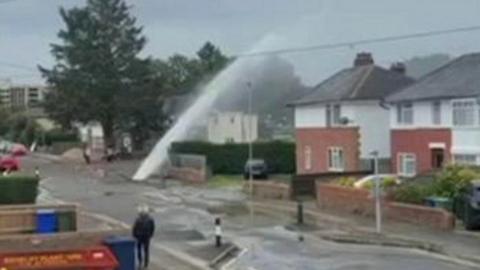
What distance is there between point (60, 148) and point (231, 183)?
1945 inches

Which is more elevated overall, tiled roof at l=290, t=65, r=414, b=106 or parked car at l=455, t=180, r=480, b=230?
tiled roof at l=290, t=65, r=414, b=106

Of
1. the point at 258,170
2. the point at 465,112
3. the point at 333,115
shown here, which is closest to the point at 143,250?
the point at 465,112

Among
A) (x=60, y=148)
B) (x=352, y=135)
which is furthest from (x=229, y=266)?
(x=60, y=148)

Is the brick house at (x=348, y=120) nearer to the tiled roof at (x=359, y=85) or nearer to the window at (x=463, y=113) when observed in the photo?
the tiled roof at (x=359, y=85)

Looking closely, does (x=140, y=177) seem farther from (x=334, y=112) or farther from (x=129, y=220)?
(x=129, y=220)

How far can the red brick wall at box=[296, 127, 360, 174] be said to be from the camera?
64938 millimetres

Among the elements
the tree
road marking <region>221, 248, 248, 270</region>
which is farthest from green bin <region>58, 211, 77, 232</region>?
the tree

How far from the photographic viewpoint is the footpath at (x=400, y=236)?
32.7m

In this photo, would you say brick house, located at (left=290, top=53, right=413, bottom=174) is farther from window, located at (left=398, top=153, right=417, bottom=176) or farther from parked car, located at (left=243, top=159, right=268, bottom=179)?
parked car, located at (left=243, top=159, right=268, bottom=179)

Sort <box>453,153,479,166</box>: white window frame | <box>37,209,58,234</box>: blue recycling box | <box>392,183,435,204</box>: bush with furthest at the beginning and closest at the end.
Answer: <box>453,153,479,166</box>: white window frame
<box>392,183,435,204</box>: bush
<box>37,209,58,234</box>: blue recycling box

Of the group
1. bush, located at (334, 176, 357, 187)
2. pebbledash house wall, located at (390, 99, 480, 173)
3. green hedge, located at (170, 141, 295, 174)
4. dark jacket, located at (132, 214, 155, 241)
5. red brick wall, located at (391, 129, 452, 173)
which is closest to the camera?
dark jacket, located at (132, 214, 155, 241)

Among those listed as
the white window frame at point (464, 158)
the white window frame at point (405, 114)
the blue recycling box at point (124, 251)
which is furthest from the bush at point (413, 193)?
the blue recycling box at point (124, 251)

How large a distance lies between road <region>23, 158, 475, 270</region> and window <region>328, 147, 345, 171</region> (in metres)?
7.36

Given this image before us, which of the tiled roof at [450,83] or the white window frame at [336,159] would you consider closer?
the tiled roof at [450,83]
